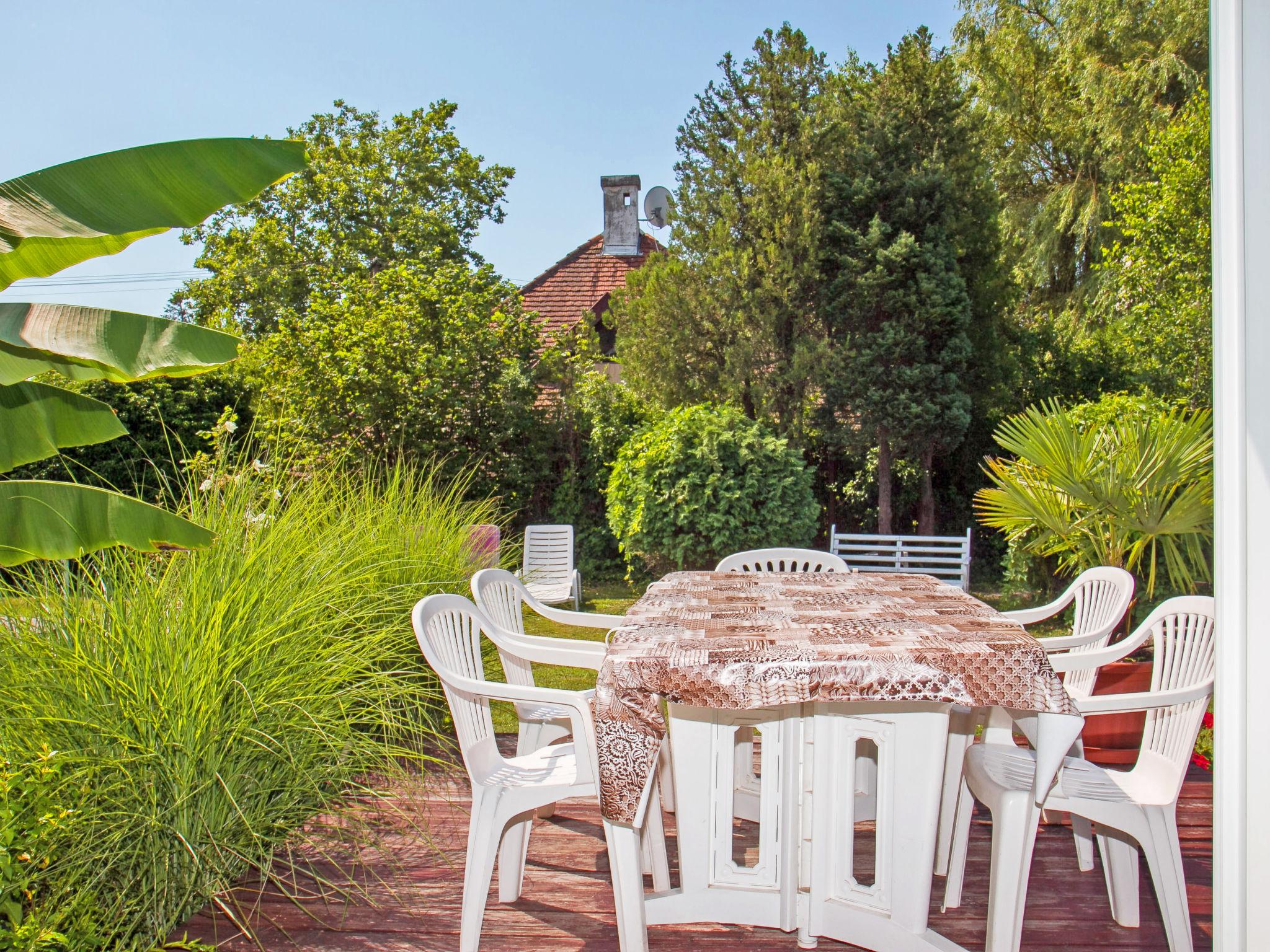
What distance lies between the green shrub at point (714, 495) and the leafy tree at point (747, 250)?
0.59m

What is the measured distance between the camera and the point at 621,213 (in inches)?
496

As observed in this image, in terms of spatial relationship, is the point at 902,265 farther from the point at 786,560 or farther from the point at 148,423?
the point at 148,423

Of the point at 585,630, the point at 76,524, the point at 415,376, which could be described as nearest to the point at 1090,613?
the point at 76,524

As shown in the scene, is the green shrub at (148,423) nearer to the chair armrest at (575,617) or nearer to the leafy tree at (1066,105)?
the chair armrest at (575,617)

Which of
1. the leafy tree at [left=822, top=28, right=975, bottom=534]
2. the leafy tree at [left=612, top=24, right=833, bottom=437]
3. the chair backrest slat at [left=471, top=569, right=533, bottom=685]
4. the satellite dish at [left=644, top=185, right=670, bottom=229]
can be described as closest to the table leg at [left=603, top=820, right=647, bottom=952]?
the chair backrest slat at [left=471, top=569, right=533, bottom=685]

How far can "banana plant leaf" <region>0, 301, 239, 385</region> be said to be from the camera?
2.34 m

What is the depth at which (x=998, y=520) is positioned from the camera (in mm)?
5516

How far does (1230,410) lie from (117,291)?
5.66 m

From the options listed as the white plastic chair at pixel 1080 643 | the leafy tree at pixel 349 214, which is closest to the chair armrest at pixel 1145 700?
the white plastic chair at pixel 1080 643

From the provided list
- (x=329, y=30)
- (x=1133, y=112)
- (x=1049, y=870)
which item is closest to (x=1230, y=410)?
(x=1049, y=870)

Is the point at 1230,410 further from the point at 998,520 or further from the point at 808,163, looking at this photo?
the point at 808,163

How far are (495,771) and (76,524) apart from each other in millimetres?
1360

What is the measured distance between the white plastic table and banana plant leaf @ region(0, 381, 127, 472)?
5.59ft

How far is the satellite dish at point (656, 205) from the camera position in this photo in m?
10.4
